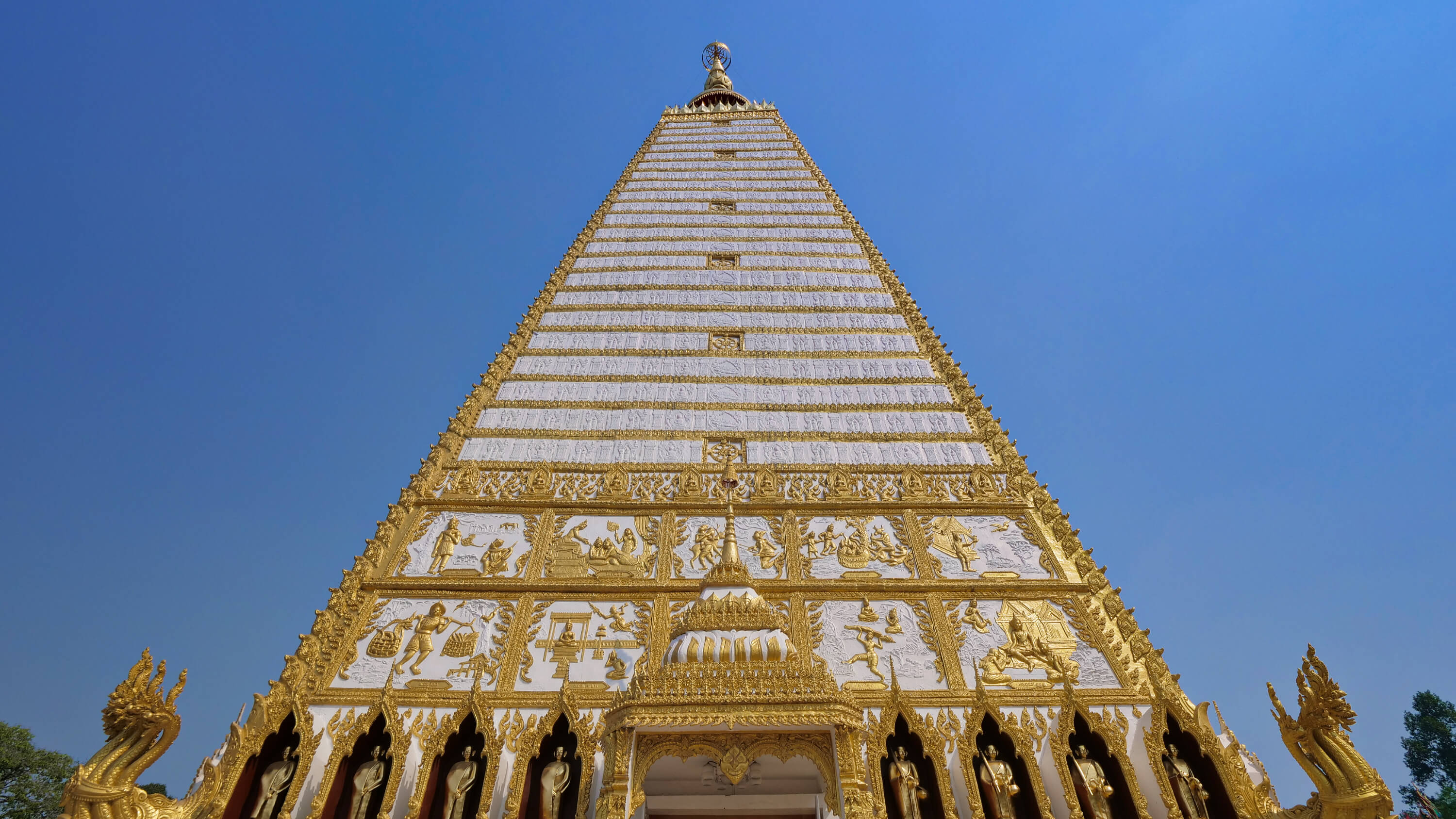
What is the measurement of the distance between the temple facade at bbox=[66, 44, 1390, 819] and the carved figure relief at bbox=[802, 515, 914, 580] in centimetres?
4

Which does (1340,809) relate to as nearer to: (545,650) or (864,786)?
(864,786)

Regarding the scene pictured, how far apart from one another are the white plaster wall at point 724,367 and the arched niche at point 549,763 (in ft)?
18.7

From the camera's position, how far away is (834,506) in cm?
882

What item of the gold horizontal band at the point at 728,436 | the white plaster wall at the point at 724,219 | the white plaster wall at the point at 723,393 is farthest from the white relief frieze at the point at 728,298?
the gold horizontal band at the point at 728,436

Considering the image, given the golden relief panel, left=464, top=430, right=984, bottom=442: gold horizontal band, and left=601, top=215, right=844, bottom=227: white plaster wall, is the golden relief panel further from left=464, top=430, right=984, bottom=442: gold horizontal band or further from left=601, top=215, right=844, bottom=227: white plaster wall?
left=601, top=215, right=844, bottom=227: white plaster wall

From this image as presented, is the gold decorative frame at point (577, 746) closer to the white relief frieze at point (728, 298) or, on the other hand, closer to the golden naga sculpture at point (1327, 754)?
the golden naga sculpture at point (1327, 754)

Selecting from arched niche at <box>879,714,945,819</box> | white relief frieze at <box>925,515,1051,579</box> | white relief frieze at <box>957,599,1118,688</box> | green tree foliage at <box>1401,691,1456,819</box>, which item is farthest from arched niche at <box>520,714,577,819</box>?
green tree foliage at <box>1401,691,1456,819</box>

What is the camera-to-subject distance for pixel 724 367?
11195mm

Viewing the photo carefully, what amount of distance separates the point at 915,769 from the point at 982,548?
9.79 feet

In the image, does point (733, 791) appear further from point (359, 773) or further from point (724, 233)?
point (724, 233)

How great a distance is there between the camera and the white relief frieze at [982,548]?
8.04 metres

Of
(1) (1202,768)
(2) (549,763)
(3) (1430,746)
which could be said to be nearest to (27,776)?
(2) (549,763)

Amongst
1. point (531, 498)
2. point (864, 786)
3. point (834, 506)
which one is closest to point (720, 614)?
point (864, 786)

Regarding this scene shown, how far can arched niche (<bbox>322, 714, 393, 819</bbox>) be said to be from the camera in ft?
18.9
